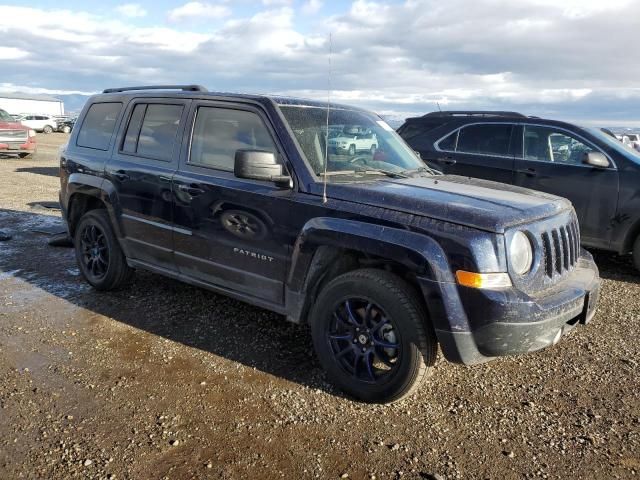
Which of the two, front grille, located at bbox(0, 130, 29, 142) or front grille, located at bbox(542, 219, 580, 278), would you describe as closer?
front grille, located at bbox(542, 219, 580, 278)

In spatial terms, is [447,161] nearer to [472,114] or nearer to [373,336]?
[472,114]

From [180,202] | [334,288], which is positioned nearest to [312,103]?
[180,202]

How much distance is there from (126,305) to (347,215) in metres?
2.68

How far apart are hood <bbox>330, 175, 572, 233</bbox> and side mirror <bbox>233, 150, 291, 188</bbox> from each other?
41cm

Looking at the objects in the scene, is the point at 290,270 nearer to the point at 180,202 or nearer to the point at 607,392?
the point at 180,202

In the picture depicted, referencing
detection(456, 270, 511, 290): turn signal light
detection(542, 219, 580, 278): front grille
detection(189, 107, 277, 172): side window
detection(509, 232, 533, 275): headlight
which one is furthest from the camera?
detection(189, 107, 277, 172): side window

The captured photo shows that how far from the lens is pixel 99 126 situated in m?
5.35

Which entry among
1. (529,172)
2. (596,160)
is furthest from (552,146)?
(596,160)

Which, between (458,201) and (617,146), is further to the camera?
(617,146)

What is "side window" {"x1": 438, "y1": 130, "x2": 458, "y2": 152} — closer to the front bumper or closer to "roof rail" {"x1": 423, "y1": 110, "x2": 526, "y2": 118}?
"roof rail" {"x1": 423, "y1": 110, "x2": 526, "y2": 118}

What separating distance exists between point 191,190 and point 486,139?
452 centimetres

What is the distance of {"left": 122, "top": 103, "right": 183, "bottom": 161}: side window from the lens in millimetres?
4523

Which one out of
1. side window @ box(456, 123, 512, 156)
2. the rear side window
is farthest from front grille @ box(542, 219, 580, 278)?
the rear side window

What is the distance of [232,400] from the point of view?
343cm
